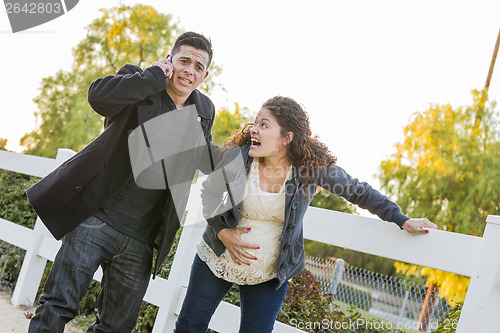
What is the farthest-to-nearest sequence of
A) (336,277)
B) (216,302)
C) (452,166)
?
(452,166)
(336,277)
(216,302)

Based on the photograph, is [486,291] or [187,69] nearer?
[486,291]

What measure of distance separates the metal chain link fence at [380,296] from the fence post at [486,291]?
68 cm

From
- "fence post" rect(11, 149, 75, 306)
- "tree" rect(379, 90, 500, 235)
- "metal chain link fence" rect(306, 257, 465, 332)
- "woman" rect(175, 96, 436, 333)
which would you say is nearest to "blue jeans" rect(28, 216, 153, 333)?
"woman" rect(175, 96, 436, 333)

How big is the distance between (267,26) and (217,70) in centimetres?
474

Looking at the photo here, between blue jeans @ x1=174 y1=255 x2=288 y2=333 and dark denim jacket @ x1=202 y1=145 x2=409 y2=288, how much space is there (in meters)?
0.12

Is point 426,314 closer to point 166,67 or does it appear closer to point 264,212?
point 264,212

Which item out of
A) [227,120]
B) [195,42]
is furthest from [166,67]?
[227,120]

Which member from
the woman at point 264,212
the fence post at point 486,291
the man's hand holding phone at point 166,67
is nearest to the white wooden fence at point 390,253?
the fence post at point 486,291

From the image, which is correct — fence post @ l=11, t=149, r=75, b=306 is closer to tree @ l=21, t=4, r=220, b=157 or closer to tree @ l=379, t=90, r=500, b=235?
tree @ l=379, t=90, r=500, b=235

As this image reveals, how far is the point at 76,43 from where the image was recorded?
969 inches

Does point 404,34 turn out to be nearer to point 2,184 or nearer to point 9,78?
point 9,78

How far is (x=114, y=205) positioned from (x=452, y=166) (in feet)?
45.7

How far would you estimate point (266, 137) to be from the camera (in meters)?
2.57

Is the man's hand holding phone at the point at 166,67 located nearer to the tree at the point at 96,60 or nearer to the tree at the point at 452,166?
the tree at the point at 452,166
